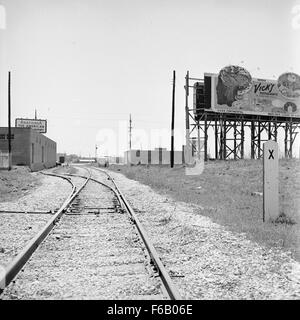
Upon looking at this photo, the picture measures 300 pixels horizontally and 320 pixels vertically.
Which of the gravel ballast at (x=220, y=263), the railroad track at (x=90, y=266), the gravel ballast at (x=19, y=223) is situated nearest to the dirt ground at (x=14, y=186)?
the gravel ballast at (x=19, y=223)

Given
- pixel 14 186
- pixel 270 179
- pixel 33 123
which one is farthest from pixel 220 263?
pixel 33 123

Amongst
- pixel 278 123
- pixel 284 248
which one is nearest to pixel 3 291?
pixel 284 248

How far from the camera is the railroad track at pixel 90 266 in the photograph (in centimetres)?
436

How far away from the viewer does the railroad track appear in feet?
14.3

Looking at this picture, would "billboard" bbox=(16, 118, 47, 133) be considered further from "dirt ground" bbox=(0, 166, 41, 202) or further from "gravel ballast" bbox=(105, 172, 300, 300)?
"gravel ballast" bbox=(105, 172, 300, 300)

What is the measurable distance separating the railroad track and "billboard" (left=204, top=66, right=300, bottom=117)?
35.4 metres

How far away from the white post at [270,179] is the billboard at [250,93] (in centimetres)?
3389

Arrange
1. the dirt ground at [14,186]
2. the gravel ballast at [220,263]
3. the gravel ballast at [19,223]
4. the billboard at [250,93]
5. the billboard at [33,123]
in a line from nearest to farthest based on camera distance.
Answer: the gravel ballast at [220,263] < the gravel ballast at [19,223] < the dirt ground at [14,186] < the billboard at [250,93] < the billboard at [33,123]

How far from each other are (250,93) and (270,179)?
3765cm

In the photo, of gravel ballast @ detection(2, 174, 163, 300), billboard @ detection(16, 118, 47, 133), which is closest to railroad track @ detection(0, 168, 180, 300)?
gravel ballast @ detection(2, 174, 163, 300)

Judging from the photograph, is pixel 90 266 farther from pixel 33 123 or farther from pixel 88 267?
pixel 33 123

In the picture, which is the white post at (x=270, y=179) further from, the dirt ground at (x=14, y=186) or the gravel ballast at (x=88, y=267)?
the dirt ground at (x=14, y=186)

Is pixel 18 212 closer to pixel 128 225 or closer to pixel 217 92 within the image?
pixel 128 225

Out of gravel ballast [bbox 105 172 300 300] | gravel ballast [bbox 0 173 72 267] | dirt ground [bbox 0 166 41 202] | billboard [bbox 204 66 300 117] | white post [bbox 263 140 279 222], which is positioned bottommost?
dirt ground [bbox 0 166 41 202]
